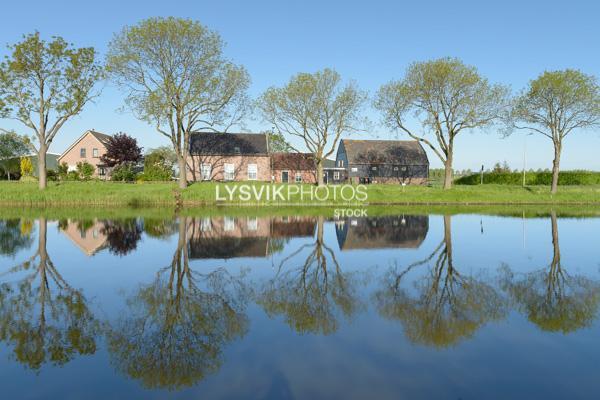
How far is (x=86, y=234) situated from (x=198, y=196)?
51.1 feet

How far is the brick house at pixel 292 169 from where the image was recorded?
54.2 metres

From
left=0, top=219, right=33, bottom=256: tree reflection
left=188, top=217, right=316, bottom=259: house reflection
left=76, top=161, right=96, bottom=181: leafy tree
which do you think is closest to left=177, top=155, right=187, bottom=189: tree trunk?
left=188, top=217, right=316, bottom=259: house reflection

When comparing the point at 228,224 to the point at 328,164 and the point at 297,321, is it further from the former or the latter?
the point at 328,164

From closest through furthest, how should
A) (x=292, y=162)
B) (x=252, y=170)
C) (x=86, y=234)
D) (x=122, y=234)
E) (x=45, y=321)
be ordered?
(x=45, y=321), (x=86, y=234), (x=122, y=234), (x=252, y=170), (x=292, y=162)

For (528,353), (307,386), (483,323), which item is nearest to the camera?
(307,386)

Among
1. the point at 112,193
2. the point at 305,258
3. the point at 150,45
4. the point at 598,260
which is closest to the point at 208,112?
the point at 150,45

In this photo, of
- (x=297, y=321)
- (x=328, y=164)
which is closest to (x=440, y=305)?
(x=297, y=321)

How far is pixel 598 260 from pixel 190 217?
19.2 meters

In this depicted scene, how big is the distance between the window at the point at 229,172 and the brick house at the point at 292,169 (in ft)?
18.1

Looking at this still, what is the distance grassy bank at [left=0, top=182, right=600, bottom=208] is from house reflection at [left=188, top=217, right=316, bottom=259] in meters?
9.91

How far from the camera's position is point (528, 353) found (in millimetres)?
5816

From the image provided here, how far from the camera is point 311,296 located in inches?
331

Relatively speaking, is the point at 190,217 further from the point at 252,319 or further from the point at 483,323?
the point at 483,323

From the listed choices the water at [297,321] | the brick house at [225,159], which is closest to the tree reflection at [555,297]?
the water at [297,321]
